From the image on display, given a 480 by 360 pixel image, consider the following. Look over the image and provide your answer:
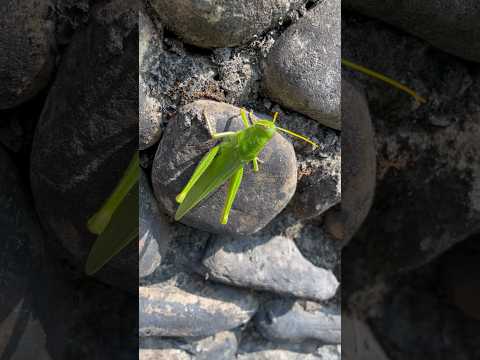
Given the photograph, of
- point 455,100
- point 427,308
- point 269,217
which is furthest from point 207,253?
point 427,308

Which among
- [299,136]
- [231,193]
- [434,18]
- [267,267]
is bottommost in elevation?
[267,267]

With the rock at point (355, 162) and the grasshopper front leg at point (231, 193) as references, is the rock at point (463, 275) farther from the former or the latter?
the grasshopper front leg at point (231, 193)

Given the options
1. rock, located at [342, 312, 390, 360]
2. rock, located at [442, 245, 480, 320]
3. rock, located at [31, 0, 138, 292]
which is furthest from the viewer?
rock, located at [442, 245, 480, 320]

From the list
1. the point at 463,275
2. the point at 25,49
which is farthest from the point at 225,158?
the point at 463,275

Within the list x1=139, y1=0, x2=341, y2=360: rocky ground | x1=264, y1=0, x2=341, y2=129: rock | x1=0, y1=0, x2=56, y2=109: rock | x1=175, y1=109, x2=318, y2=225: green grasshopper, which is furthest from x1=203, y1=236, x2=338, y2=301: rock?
x1=0, y1=0, x2=56, y2=109: rock

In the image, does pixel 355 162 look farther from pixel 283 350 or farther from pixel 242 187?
pixel 283 350

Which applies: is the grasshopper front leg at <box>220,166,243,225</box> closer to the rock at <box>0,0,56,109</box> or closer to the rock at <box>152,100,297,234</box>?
the rock at <box>152,100,297,234</box>

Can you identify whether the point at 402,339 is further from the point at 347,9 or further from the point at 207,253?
the point at 347,9
